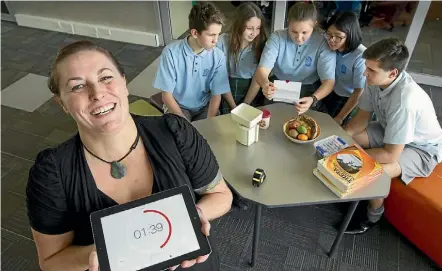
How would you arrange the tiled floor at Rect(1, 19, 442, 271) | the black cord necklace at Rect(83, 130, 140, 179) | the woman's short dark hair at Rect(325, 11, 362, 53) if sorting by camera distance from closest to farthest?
1. the black cord necklace at Rect(83, 130, 140, 179)
2. the tiled floor at Rect(1, 19, 442, 271)
3. the woman's short dark hair at Rect(325, 11, 362, 53)

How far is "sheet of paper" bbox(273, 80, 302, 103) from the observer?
204 centimetres

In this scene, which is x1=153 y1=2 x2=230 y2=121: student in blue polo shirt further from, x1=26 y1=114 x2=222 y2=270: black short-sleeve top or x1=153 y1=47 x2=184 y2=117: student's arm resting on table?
x1=26 y1=114 x2=222 y2=270: black short-sleeve top

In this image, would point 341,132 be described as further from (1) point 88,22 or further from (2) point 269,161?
(1) point 88,22

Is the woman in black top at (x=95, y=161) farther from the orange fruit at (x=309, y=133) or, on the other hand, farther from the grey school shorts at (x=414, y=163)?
the grey school shorts at (x=414, y=163)

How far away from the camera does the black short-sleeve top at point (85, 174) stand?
105cm

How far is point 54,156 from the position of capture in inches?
41.9

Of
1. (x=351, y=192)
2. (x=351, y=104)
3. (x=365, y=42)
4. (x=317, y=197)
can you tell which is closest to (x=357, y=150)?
(x=351, y=192)

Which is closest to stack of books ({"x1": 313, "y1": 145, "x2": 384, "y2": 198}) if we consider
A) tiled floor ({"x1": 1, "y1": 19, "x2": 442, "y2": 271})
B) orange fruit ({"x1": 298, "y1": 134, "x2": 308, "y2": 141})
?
orange fruit ({"x1": 298, "y1": 134, "x2": 308, "y2": 141})

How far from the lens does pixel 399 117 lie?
5.89 feet

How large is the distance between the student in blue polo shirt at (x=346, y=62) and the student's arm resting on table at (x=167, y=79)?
1.07 meters

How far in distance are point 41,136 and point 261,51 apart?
2.03 m

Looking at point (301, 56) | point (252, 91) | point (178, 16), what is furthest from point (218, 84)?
point (178, 16)

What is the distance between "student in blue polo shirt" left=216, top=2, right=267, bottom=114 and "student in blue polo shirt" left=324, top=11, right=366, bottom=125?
48cm

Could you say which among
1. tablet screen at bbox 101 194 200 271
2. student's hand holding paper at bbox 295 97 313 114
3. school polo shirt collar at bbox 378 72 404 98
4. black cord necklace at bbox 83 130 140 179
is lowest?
student's hand holding paper at bbox 295 97 313 114
